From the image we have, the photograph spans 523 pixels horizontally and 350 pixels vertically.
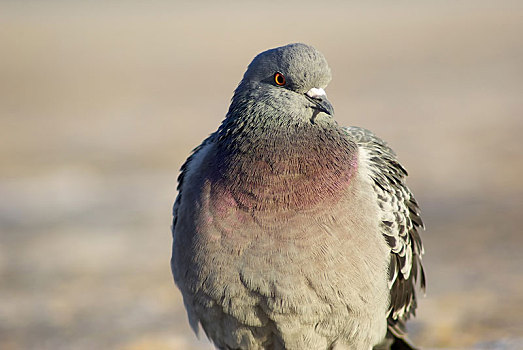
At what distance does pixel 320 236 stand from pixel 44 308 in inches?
271

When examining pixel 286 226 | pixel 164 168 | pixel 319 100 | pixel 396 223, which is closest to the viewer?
pixel 286 226

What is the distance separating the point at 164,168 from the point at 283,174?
1366 centimetres

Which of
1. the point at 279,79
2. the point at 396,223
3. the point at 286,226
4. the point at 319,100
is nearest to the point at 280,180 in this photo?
the point at 286,226

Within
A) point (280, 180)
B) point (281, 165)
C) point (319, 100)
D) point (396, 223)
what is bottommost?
point (396, 223)

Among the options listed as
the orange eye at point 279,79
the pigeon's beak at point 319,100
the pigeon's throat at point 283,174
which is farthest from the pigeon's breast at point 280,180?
the orange eye at point 279,79

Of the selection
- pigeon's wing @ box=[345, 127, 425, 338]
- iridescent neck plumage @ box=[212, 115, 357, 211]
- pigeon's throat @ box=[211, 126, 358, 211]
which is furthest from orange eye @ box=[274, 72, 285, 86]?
pigeon's wing @ box=[345, 127, 425, 338]

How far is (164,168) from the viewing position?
1958 centimetres

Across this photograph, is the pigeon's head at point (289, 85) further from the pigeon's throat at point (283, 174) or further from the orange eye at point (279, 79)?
the pigeon's throat at point (283, 174)

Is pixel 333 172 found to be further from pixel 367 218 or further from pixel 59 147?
pixel 59 147

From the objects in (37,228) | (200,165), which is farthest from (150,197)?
(200,165)

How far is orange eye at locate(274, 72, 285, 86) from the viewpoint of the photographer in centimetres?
649

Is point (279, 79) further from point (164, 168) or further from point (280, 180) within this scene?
point (164, 168)

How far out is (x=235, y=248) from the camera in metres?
6.15

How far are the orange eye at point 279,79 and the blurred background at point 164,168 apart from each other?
158 inches
